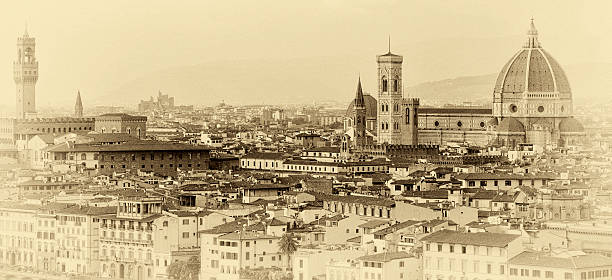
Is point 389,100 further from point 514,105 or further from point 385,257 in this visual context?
point 385,257

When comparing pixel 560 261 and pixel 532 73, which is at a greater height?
pixel 532 73

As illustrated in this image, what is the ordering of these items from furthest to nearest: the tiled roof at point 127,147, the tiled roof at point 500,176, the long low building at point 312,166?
the tiled roof at point 127,147
the long low building at point 312,166
the tiled roof at point 500,176

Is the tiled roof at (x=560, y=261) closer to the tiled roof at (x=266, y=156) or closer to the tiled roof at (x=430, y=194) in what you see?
the tiled roof at (x=430, y=194)

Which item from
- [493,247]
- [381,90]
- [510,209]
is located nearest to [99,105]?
[381,90]

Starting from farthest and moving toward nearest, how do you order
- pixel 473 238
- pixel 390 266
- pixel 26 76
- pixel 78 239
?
pixel 26 76 < pixel 78 239 < pixel 473 238 < pixel 390 266

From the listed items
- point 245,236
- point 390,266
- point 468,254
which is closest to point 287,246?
point 245,236

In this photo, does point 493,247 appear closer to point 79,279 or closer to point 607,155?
point 79,279

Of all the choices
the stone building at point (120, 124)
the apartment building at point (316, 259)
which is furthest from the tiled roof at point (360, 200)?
the stone building at point (120, 124)

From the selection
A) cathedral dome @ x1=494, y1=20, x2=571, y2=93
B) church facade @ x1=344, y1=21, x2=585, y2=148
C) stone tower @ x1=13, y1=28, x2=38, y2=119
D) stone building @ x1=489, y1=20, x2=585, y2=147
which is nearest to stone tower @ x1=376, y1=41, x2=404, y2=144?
church facade @ x1=344, y1=21, x2=585, y2=148
